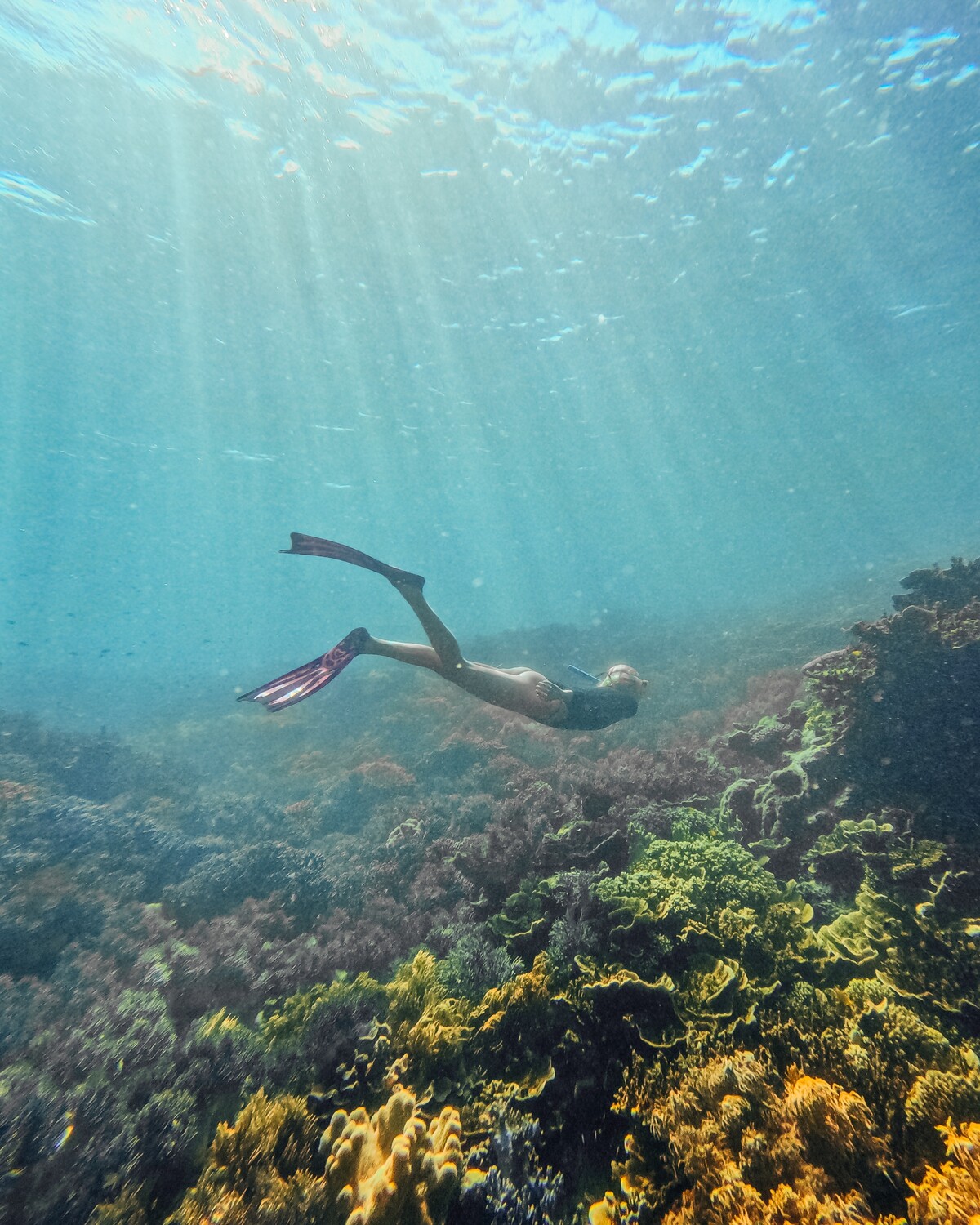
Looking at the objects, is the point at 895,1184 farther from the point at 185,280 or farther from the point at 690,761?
the point at 185,280

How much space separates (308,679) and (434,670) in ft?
5.31

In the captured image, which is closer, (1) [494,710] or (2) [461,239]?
(1) [494,710]

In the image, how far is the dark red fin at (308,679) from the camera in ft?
18.0

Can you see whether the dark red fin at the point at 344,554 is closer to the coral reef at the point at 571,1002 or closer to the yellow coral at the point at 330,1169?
the coral reef at the point at 571,1002

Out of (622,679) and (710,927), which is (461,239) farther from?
(710,927)

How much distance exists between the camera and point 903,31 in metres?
A: 12.6

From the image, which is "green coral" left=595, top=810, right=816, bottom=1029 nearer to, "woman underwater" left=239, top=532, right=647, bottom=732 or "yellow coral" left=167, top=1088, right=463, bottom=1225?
"yellow coral" left=167, top=1088, right=463, bottom=1225

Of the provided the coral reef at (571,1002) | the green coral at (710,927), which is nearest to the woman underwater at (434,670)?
the coral reef at (571,1002)

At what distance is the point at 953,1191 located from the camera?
5.42 feet

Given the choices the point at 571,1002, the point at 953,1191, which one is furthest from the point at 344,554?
the point at 953,1191

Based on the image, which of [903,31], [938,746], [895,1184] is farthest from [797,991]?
[903,31]

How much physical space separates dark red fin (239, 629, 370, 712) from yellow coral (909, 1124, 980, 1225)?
530 cm

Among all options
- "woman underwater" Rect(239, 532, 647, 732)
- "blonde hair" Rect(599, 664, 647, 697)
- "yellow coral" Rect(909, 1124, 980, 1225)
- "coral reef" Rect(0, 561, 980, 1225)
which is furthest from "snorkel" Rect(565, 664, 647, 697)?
"yellow coral" Rect(909, 1124, 980, 1225)

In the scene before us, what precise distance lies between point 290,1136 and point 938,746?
19.6ft
